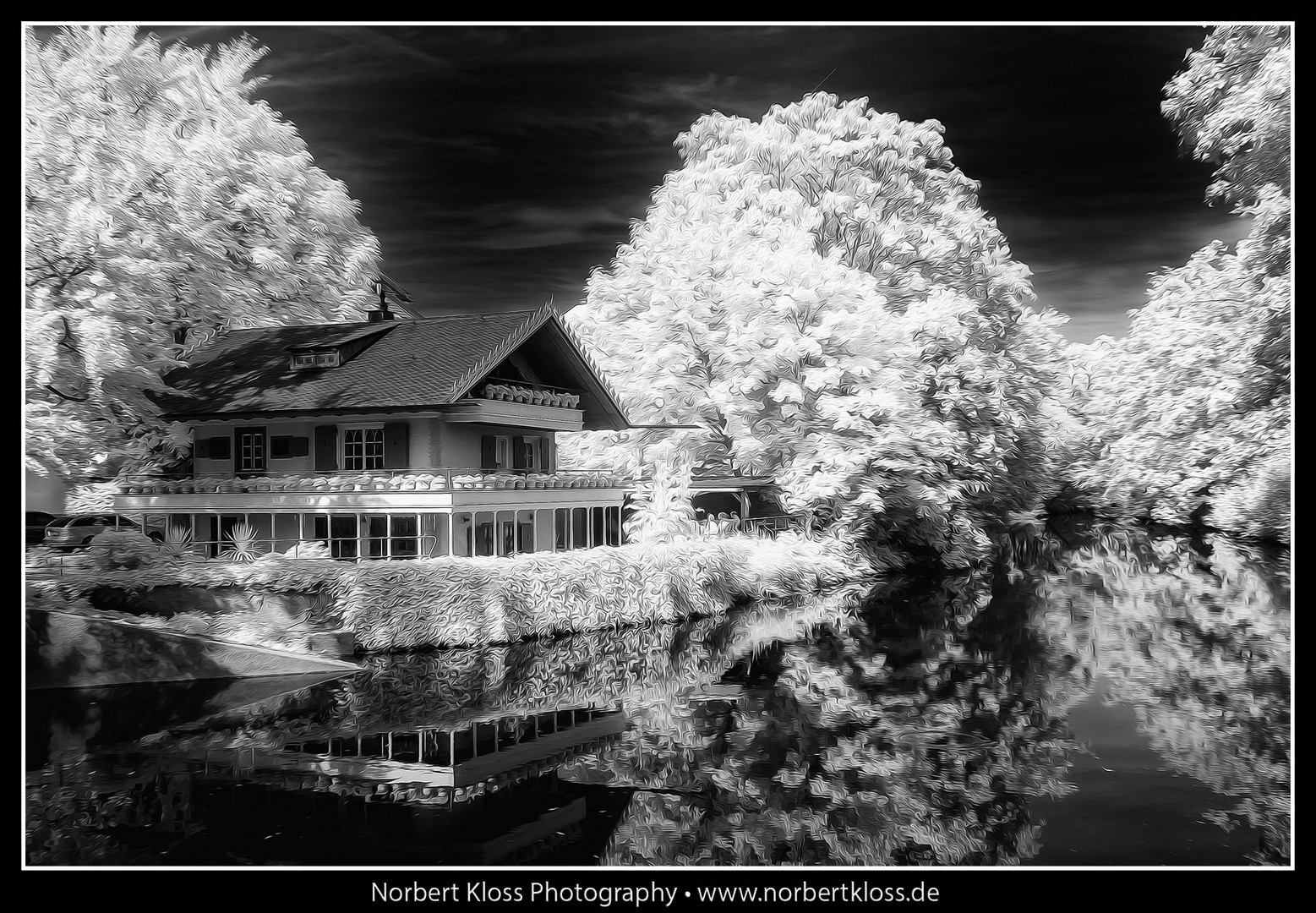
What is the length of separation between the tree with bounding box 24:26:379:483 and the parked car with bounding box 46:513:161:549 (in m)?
1.06

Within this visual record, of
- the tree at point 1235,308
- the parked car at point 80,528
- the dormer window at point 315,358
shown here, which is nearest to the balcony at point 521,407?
the dormer window at point 315,358

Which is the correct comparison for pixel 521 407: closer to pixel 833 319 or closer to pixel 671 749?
pixel 833 319

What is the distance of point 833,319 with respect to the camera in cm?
A: 2864

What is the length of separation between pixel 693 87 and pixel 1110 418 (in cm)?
2708

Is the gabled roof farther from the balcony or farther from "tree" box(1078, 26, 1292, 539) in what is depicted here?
"tree" box(1078, 26, 1292, 539)

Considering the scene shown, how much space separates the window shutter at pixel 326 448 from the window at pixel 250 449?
5.09 ft

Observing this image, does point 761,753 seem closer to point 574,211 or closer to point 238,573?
point 238,573

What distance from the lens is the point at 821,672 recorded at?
17.5m

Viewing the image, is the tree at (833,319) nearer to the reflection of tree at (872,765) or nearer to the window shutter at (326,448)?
the window shutter at (326,448)

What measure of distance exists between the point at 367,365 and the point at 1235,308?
18429 mm

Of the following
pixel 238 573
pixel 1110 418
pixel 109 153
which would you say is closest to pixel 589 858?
pixel 238 573

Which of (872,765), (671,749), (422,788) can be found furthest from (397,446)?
(872,765)

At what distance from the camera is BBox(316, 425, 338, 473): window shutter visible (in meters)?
25.7

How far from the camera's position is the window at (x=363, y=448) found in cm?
2534
